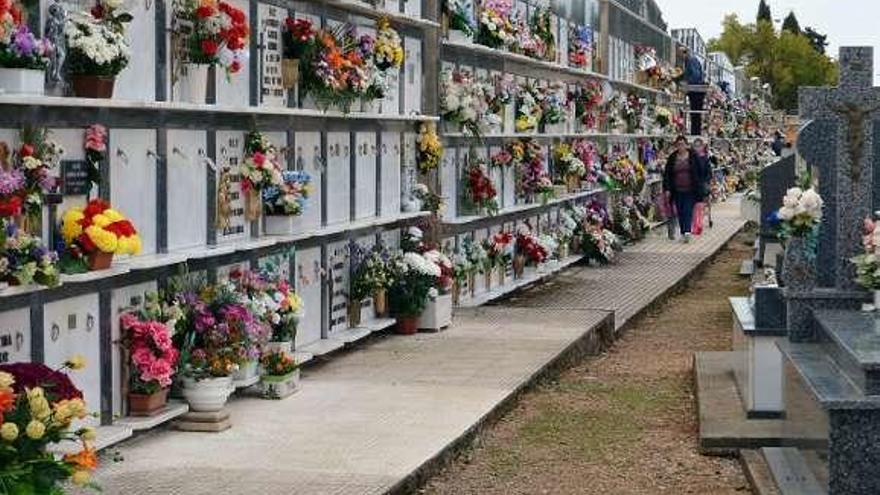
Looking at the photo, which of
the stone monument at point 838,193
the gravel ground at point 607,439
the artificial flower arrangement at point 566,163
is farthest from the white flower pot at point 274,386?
the artificial flower arrangement at point 566,163

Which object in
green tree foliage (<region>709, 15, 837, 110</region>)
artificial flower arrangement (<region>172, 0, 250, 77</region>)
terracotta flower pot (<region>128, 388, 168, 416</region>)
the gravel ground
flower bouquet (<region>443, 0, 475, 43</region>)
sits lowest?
the gravel ground

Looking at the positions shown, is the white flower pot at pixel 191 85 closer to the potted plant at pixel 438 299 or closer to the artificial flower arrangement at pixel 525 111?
the potted plant at pixel 438 299

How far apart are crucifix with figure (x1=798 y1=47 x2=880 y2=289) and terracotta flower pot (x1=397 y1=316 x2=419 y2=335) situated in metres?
3.99

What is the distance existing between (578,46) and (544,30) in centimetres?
269

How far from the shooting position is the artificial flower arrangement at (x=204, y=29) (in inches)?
333

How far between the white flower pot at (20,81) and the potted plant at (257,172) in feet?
9.29

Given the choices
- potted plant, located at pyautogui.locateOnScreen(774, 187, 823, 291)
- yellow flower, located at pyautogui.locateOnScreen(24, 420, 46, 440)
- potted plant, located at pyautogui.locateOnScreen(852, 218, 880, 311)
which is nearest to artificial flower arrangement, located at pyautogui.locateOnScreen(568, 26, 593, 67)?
→ potted plant, located at pyautogui.locateOnScreen(774, 187, 823, 291)

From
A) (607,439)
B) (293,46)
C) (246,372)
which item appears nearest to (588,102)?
(293,46)

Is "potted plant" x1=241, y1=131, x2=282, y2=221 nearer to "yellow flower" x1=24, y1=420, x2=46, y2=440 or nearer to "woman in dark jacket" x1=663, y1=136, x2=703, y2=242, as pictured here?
"yellow flower" x1=24, y1=420, x2=46, y2=440

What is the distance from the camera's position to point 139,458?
7492mm

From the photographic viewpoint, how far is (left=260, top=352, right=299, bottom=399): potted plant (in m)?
9.23

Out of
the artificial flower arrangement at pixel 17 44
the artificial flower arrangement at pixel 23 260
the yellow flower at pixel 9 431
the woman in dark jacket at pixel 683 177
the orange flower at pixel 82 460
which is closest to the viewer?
the yellow flower at pixel 9 431

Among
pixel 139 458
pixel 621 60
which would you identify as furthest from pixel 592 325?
pixel 621 60

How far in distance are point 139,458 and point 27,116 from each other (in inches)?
62.5
